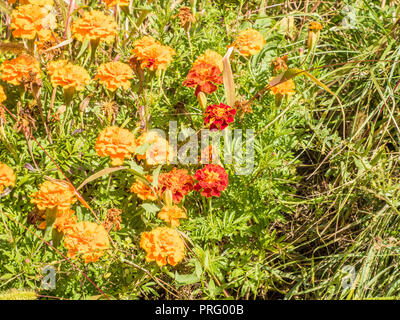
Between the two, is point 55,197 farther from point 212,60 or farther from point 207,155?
point 212,60

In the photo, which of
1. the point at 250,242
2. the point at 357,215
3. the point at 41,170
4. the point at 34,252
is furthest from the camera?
the point at 357,215

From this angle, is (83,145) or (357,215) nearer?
(83,145)

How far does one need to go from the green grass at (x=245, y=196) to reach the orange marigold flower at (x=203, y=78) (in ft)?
0.42

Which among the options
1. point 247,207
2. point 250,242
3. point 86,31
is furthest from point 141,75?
point 250,242

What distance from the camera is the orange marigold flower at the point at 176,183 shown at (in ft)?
4.17

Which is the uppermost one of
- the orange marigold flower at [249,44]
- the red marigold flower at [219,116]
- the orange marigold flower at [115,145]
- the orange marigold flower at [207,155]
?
the orange marigold flower at [249,44]

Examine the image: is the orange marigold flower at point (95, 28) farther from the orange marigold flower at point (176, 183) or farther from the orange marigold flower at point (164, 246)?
the orange marigold flower at point (164, 246)

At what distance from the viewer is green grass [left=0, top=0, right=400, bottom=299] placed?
4.37 feet

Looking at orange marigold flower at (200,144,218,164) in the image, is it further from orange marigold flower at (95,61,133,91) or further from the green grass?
orange marigold flower at (95,61,133,91)

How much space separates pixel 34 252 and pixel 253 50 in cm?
93

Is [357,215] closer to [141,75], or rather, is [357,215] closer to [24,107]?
[141,75]

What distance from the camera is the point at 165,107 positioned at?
1.58 m

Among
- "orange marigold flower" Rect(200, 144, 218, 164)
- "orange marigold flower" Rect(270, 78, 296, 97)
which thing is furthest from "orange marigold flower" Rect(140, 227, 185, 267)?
"orange marigold flower" Rect(270, 78, 296, 97)

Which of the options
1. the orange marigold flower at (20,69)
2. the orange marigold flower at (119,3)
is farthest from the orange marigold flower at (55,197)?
the orange marigold flower at (119,3)
